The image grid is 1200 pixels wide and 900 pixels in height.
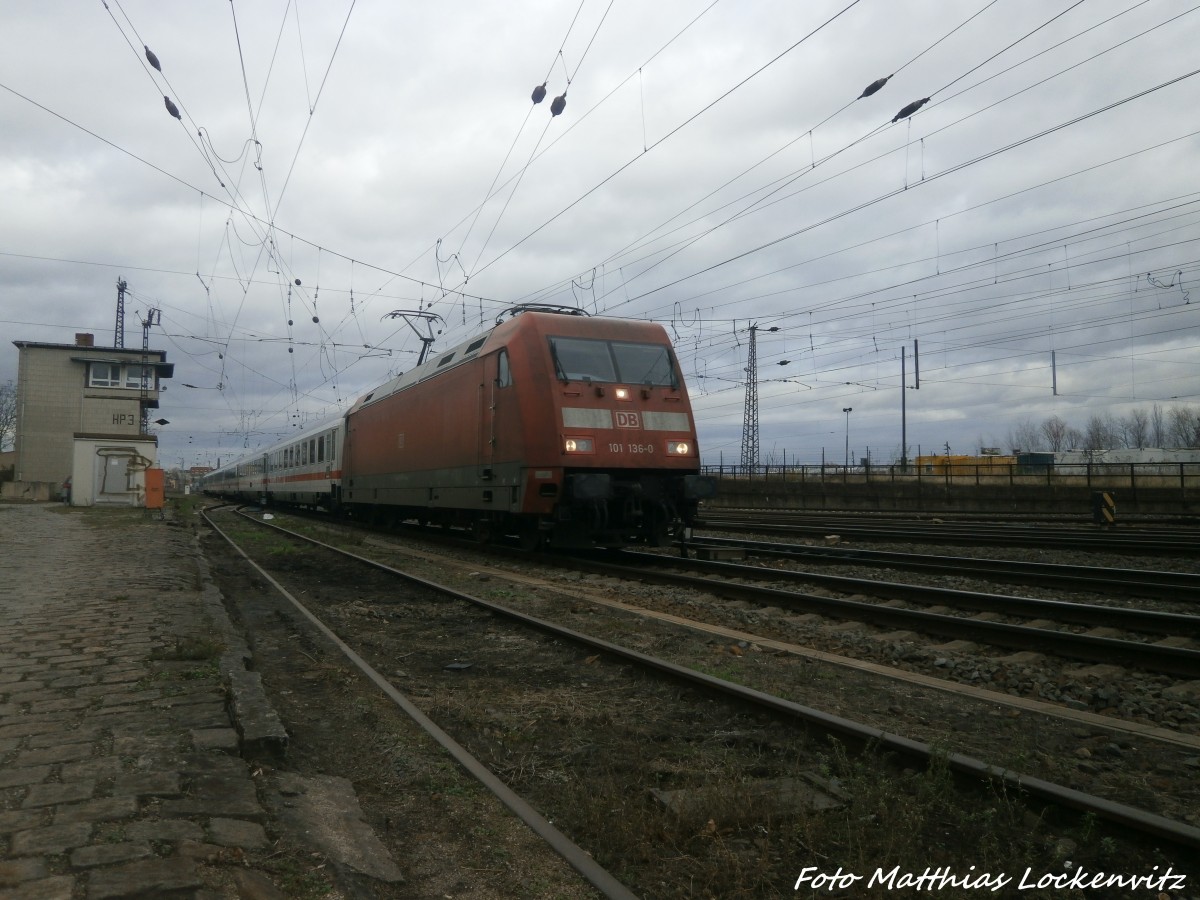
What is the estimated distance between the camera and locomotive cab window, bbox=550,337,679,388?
40.2 feet

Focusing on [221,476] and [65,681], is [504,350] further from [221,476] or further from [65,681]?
[221,476]

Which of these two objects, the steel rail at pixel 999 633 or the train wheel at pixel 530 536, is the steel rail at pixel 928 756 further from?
the train wheel at pixel 530 536

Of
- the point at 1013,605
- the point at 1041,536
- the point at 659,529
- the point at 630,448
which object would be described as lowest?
the point at 1013,605

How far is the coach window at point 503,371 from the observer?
495 inches

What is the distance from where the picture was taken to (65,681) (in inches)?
207

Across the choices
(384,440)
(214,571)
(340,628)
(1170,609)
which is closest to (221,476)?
(384,440)

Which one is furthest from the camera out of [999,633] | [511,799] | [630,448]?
[630,448]

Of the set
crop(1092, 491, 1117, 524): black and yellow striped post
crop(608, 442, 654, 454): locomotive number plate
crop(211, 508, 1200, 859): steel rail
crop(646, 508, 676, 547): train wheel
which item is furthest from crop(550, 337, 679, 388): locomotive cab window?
crop(1092, 491, 1117, 524): black and yellow striped post

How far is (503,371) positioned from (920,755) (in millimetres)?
9633

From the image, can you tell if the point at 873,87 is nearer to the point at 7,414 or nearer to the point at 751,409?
the point at 751,409

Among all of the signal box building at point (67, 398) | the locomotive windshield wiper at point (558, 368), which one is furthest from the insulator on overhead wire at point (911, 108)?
the signal box building at point (67, 398)

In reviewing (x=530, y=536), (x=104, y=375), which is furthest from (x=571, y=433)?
(x=104, y=375)

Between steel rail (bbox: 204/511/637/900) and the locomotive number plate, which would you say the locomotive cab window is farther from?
steel rail (bbox: 204/511/637/900)

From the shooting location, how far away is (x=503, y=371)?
41.8 feet
